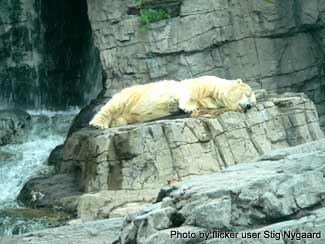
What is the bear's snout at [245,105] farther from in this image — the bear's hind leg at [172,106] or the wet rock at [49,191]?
the wet rock at [49,191]

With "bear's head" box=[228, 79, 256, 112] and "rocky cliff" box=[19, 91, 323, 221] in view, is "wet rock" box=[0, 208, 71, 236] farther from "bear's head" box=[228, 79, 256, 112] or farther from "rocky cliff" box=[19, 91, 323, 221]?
"bear's head" box=[228, 79, 256, 112]

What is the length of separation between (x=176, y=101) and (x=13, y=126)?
6.33m

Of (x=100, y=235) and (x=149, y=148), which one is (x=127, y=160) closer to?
(x=149, y=148)

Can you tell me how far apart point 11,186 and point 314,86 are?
822 centimetres

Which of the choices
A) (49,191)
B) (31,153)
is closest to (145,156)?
(49,191)

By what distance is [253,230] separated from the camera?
4.88m

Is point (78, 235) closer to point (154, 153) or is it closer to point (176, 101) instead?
point (154, 153)

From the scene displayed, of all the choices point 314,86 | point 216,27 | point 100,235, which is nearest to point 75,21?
point 216,27

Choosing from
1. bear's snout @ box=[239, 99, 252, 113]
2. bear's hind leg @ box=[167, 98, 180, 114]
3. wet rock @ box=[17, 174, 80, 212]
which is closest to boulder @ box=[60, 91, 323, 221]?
bear's snout @ box=[239, 99, 252, 113]

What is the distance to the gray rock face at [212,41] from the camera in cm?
1753

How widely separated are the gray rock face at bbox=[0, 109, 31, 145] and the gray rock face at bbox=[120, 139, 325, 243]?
1230 cm

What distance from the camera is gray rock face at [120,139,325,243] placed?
4.93 metres

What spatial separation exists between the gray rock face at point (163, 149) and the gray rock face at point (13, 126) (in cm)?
524

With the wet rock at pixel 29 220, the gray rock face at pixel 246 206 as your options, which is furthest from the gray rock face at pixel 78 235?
the wet rock at pixel 29 220
